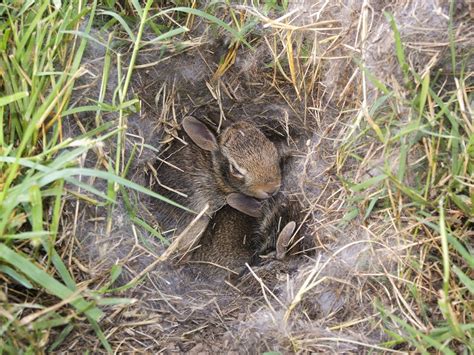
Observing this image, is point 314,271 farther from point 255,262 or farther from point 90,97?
point 90,97

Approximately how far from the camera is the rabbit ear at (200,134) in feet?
13.1

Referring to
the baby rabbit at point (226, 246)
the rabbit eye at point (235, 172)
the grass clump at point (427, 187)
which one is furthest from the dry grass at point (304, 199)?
the rabbit eye at point (235, 172)

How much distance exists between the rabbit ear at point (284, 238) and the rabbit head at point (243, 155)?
1.10 feet

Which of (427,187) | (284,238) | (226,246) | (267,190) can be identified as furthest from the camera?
(226,246)

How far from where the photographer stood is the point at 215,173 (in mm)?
4336

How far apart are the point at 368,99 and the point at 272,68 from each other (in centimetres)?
80

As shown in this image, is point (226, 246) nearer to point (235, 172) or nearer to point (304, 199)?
point (235, 172)

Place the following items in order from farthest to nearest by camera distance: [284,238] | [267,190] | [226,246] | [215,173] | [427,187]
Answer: [215,173] → [226,246] → [267,190] → [284,238] → [427,187]

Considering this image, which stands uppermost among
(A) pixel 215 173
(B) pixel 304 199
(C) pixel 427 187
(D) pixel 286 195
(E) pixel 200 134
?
(C) pixel 427 187

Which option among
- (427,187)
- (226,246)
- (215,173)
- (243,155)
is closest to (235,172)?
(243,155)

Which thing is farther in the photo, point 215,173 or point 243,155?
point 215,173

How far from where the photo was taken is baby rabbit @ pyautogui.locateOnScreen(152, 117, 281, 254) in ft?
12.9

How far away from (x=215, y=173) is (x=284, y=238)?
0.86 meters

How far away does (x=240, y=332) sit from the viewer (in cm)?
316
